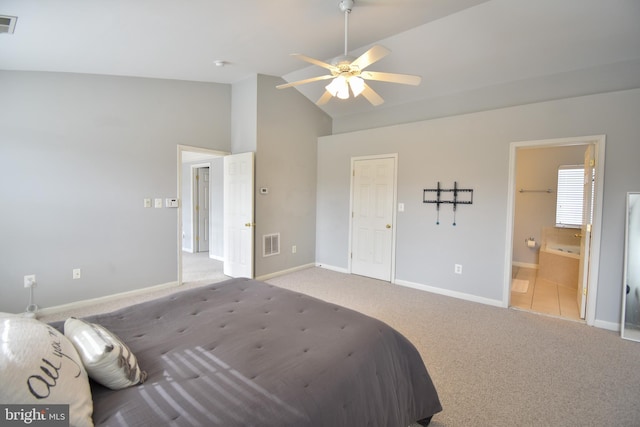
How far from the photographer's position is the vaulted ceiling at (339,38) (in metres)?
2.46

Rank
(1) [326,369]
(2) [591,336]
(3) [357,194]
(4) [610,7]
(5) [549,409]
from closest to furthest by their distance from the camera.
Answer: (1) [326,369] → (5) [549,409] → (4) [610,7] → (2) [591,336] → (3) [357,194]

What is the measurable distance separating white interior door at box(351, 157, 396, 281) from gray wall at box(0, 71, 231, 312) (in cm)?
276

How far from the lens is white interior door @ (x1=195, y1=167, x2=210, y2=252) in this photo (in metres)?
6.79

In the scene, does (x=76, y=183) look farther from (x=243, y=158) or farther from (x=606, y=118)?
(x=606, y=118)

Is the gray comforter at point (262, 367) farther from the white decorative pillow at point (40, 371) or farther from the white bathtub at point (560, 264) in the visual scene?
the white bathtub at point (560, 264)

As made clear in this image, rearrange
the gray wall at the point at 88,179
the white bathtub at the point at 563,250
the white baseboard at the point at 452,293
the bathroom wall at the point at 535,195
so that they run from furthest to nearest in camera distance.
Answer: the bathroom wall at the point at 535,195 → the white bathtub at the point at 563,250 → the white baseboard at the point at 452,293 → the gray wall at the point at 88,179

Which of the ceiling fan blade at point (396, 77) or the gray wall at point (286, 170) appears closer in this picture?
→ the ceiling fan blade at point (396, 77)

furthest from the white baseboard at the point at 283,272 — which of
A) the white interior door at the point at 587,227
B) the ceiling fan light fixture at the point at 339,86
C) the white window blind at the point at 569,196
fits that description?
the white window blind at the point at 569,196

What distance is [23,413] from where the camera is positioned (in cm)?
84

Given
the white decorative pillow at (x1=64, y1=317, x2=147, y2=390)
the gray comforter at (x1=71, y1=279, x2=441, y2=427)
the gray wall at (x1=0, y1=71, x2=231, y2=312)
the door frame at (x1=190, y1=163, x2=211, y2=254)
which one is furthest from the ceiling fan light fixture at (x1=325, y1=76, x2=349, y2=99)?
the door frame at (x1=190, y1=163, x2=211, y2=254)

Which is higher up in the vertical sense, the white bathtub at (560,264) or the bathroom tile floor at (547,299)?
the white bathtub at (560,264)

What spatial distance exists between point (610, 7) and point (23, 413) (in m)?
4.74

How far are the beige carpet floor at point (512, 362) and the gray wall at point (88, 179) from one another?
1.57 ft

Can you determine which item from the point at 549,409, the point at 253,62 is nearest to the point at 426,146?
the point at 253,62
